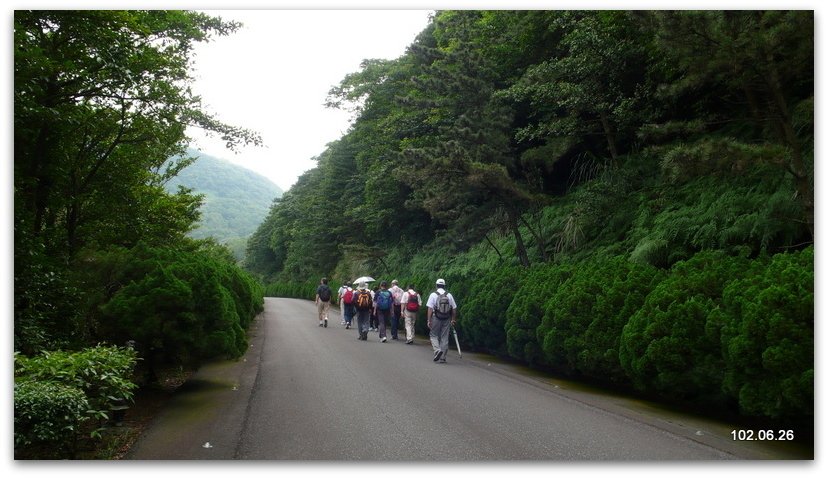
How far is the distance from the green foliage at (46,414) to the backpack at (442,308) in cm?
804

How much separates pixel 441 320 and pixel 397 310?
235 inches

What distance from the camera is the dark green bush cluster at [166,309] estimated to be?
25.5 ft

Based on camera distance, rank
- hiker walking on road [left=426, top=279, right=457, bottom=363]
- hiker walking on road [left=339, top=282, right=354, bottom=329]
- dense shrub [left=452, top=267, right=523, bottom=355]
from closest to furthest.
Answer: hiker walking on road [left=426, top=279, right=457, bottom=363]
dense shrub [left=452, top=267, right=523, bottom=355]
hiker walking on road [left=339, top=282, right=354, bottom=329]

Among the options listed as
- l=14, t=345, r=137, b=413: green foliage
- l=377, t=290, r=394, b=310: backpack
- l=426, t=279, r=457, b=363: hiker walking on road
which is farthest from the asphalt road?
l=377, t=290, r=394, b=310: backpack

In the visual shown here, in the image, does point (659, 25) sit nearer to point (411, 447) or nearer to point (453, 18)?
point (411, 447)

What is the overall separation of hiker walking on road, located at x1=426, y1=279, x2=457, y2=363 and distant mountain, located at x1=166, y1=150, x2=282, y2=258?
112887 millimetres

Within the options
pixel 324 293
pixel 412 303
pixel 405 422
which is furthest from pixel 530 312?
pixel 324 293

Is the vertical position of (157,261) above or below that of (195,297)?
above

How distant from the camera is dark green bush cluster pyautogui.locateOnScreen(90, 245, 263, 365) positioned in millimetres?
7785

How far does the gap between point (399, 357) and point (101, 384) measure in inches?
306

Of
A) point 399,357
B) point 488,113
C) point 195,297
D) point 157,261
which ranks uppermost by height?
point 488,113

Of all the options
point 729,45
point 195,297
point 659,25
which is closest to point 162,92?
point 195,297

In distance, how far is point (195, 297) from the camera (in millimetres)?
8523

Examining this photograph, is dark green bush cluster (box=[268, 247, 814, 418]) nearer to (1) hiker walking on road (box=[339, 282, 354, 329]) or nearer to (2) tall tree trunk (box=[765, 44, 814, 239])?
(2) tall tree trunk (box=[765, 44, 814, 239])
